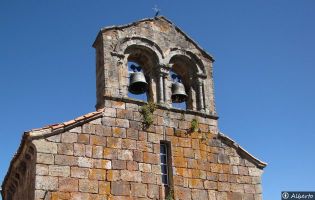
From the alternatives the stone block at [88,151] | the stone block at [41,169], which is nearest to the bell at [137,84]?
the stone block at [88,151]

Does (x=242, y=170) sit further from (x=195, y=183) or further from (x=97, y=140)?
(x=97, y=140)

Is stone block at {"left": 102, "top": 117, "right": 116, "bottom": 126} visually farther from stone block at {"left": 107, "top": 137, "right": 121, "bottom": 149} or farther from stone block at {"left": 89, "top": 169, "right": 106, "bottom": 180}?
stone block at {"left": 89, "top": 169, "right": 106, "bottom": 180}

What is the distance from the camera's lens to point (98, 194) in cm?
1035

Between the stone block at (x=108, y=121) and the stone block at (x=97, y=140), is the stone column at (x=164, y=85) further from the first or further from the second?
the stone block at (x=97, y=140)

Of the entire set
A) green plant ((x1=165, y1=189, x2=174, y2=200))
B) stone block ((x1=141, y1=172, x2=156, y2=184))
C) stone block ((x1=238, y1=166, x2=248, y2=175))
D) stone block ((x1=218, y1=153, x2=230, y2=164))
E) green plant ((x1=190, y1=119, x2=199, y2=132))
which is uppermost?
green plant ((x1=190, y1=119, x2=199, y2=132))

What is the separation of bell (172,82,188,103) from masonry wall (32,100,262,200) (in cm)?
59

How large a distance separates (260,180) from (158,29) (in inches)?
189

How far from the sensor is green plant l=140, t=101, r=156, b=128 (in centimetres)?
1171

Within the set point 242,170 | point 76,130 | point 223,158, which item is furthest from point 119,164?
point 242,170

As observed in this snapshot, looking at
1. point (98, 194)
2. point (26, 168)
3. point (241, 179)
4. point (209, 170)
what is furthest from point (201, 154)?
point (26, 168)

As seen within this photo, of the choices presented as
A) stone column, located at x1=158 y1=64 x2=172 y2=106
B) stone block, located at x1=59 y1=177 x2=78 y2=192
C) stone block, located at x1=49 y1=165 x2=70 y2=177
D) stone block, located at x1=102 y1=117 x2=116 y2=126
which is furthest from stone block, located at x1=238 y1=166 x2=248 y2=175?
stone block, located at x1=49 y1=165 x2=70 y2=177

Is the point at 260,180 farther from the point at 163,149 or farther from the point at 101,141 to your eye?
the point at 101,141

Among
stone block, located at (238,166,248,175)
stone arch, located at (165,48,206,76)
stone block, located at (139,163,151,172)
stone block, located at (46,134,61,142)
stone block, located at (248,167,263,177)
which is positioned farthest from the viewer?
stone arch, located at (165,48,206,76)

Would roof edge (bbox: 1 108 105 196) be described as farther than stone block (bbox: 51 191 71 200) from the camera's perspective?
Yes
